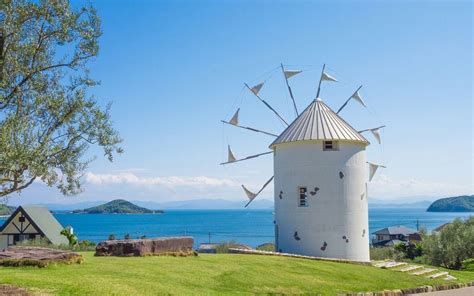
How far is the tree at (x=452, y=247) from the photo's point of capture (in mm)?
31656

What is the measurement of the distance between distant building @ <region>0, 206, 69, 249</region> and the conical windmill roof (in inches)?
1115

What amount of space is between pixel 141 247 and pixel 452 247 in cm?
2239

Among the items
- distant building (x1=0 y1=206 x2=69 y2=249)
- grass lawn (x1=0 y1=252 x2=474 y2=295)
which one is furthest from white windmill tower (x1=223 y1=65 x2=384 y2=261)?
distant building (x1=0 y1=206 x2=69 y2=249)

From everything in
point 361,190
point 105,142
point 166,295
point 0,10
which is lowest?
point 166,295

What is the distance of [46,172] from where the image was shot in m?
12.1

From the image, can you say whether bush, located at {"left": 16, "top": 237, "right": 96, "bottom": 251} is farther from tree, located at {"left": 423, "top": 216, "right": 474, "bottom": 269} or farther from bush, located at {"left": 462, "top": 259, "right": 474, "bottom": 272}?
bush, located at {"left": 462, "top": 259, "right": 474, "bottom": 272}

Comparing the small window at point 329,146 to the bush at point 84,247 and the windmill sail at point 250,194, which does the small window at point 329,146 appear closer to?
the windmill sail at point 250,194

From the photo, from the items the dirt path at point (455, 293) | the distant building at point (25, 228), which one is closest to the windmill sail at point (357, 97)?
the dirt path at point (455, 293)

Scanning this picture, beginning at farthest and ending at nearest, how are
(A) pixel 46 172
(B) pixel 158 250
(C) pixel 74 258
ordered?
1. (B) pixel 158 250
2. (C) pixel 74 258
3. (A) pixel 46 172

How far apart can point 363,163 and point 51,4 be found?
19540mm

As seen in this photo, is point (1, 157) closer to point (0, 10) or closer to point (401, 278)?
point (0, 10)

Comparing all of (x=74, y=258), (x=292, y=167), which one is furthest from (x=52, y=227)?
(x=74, y=258)

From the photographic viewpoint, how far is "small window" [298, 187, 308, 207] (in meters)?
26.2

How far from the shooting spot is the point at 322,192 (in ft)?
85.2
